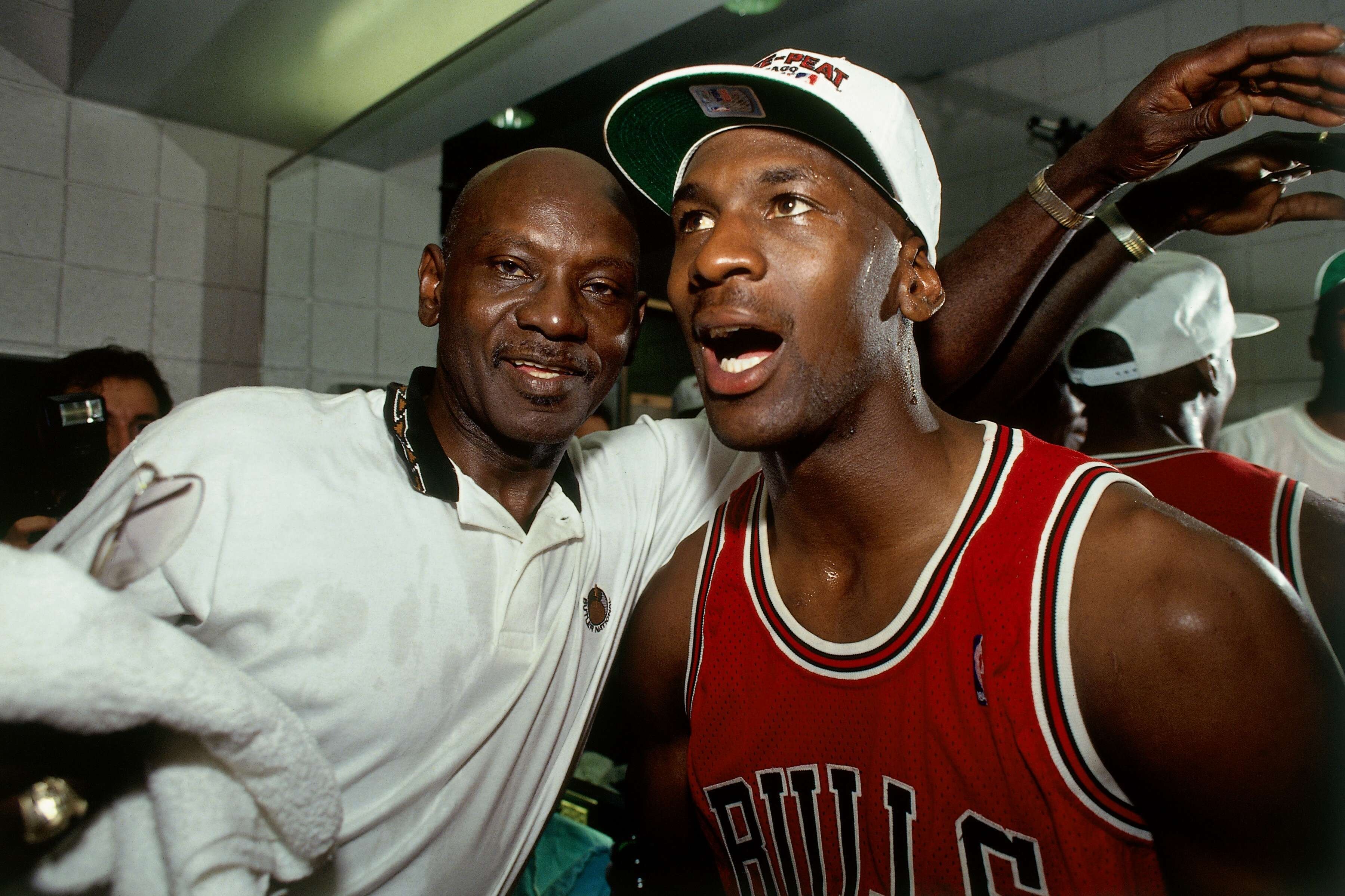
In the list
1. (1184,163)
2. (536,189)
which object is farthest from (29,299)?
(1184,163)

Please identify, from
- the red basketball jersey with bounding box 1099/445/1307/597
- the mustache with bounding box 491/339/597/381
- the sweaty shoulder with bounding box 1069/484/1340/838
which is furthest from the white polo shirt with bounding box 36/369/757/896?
the red basketball jersey with bounding box 1099/445/1307/597

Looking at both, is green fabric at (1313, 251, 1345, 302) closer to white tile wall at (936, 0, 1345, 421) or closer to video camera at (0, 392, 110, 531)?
white tile wall at (936, 0, 1345, 421)

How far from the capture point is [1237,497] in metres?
1.59

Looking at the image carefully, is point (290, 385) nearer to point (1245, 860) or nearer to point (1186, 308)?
point (1186, 308)

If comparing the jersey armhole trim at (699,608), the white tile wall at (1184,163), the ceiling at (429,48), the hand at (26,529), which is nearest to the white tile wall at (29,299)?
the ceiling at (429,48)

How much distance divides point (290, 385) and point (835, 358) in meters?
3.44

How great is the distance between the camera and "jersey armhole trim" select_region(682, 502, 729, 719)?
1394 mm

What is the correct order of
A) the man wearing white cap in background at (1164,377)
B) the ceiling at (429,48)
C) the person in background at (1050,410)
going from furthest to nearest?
the ceiling at (429,48) → the person in background at (1050,410) → the man wearing white cap in background at (1164,377)

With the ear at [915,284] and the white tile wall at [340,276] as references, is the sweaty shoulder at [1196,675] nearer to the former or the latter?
the ear at [915,284]

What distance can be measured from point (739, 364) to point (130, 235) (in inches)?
140

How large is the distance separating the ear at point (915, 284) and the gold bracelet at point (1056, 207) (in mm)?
347

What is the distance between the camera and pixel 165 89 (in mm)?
3340

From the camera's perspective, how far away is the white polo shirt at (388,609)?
3.62 ft

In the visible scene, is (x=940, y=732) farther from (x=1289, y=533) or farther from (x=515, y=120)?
(x=515, y=120)
